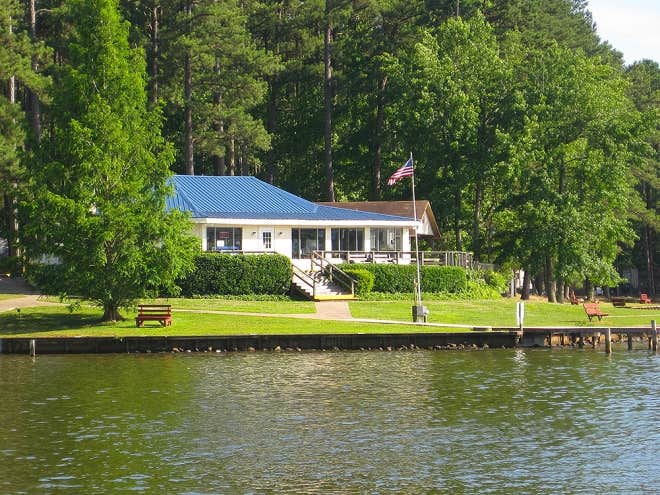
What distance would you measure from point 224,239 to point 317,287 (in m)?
7.05

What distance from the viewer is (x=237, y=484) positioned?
24.9m

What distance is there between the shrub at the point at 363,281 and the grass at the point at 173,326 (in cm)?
1097

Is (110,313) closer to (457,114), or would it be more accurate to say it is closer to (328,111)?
(457,114)

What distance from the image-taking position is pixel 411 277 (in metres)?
67.2

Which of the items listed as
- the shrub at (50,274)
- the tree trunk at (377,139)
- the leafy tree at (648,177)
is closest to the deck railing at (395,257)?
the tree trunk at (377,139)

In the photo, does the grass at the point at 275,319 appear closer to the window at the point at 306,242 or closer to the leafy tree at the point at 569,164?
the window at the point at 306,242

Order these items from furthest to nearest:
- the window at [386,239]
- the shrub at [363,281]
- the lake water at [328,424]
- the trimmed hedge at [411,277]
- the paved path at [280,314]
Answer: the window at [386,239], the trimmed hedge at [411,277], the shrub at [363,281], the paved path at [280,314], the lake water at [328,424]

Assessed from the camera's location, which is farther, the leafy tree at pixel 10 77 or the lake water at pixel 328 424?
the leafy tree at pixel 10 77

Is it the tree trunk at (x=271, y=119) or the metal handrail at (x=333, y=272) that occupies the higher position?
the tree trunk at (x=271, y=119)

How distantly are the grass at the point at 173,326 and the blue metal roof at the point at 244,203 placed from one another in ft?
45.2

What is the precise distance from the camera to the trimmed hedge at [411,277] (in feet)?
218

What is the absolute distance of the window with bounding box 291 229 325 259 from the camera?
230 feet

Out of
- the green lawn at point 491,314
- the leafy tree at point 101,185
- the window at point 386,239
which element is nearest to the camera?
the leafy tree at point 101,185

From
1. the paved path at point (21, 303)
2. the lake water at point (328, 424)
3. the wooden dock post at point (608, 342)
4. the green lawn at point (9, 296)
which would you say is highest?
the green lawn at point (9, 296)
